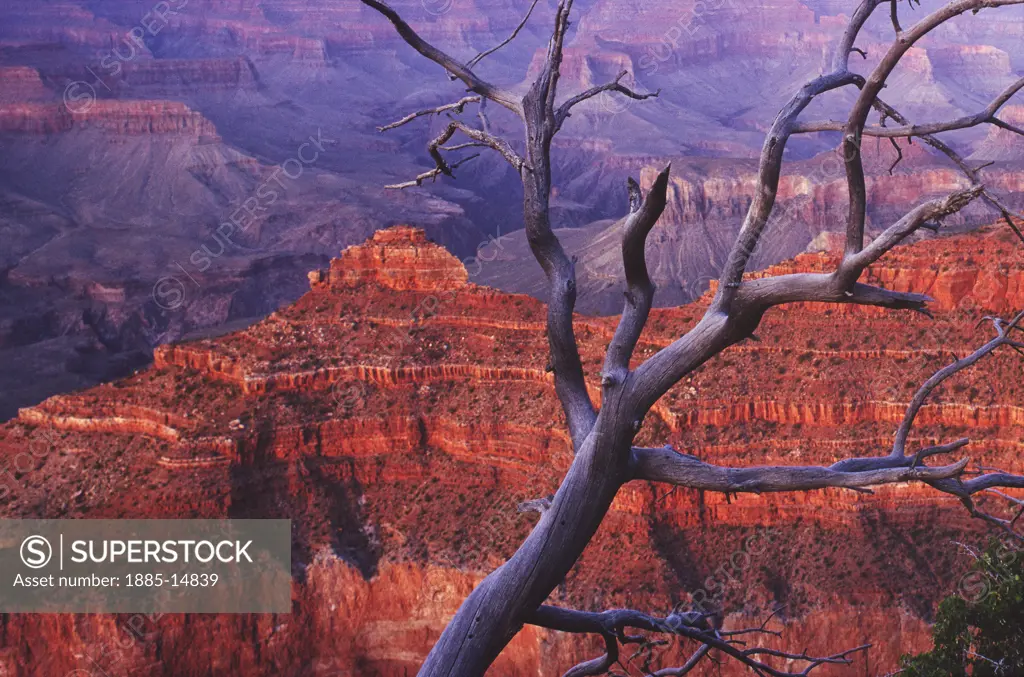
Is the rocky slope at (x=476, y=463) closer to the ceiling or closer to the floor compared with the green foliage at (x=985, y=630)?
closer to the ceiling

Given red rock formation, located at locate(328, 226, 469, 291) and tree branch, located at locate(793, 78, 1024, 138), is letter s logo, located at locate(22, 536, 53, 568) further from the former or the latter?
tree branch, located at locate(793, 78, 1024, 138)

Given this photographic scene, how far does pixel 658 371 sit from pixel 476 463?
30.2 m

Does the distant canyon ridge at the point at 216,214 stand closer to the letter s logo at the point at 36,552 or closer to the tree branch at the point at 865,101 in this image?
the letter s logo at the point at 36,552

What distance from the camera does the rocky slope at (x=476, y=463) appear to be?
32719 mm

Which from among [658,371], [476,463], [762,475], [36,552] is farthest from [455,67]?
[36,552]

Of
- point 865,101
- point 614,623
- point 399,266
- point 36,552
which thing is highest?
point 399,266

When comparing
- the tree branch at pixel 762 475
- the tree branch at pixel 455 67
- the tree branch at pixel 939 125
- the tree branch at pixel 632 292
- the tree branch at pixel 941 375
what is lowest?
the tree branch at pixel 762 475

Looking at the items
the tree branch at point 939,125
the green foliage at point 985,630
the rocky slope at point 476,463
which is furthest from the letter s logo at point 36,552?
the tree branch at point 939,125

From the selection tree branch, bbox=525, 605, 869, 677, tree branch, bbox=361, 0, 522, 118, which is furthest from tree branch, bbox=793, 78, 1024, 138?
tree branch, bbox=525, 605, 869, 677

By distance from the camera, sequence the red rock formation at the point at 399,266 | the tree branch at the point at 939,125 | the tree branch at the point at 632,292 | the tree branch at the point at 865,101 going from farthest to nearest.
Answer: the red rock formation at the point at 399,266
the tree branch at the point at 632,292
the tree branch at the point at 939,125
the tree branch at the point at 865,101

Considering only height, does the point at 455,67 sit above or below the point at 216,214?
below

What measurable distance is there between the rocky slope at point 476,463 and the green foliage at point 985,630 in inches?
661

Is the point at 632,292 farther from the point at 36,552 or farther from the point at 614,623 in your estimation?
the point at 36,552

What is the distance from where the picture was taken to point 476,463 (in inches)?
1518
